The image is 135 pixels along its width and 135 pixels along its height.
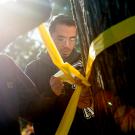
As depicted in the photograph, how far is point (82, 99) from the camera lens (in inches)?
76.2

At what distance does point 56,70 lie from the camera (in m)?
4.15

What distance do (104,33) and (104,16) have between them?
0.23ft

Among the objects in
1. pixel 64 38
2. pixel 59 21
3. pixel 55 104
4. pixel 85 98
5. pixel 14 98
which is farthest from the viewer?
pixel 59 21

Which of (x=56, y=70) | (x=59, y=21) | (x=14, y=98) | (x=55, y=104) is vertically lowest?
(x=55, y=104)

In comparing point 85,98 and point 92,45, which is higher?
point 92,45

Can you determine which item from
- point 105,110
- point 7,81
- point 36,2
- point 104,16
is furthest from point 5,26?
point 7,81

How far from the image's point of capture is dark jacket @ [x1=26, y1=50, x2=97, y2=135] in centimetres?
362

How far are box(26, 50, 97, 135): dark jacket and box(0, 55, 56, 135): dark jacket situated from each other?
0.60 metres

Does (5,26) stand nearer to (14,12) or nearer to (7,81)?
(14,12)

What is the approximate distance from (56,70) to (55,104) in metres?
0.84

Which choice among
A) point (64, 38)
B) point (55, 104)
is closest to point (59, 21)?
point (64, 38)

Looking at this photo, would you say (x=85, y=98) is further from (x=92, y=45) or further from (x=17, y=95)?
(x=17, y=95)

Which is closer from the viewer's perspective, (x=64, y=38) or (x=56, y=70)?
(x=56, y=70)

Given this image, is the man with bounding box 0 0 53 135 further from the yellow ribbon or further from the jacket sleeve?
the yellow ribbon
